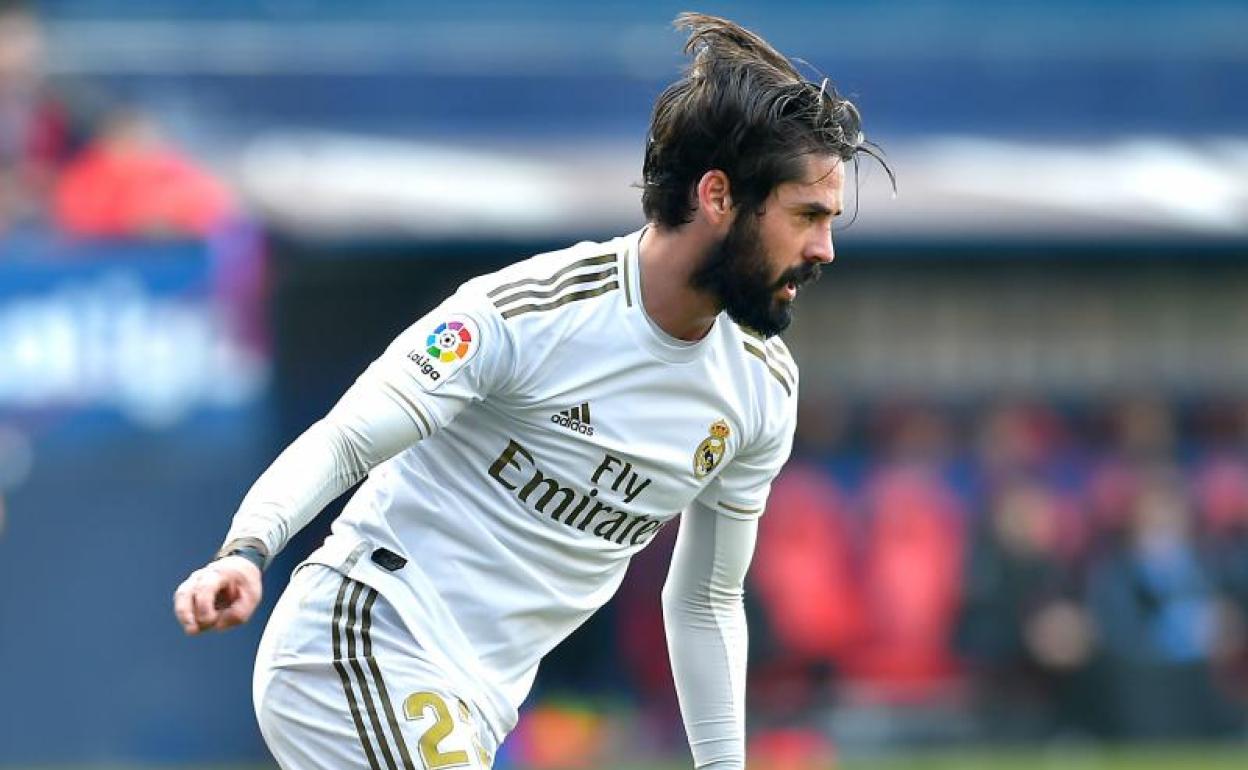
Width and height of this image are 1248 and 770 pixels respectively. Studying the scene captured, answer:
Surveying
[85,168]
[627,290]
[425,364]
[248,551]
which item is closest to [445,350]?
[425,364]

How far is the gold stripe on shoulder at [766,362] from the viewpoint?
543 centimetres

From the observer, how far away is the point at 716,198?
17.3 ft

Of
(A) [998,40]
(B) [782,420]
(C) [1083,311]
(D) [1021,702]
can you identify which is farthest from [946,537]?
(B) [782,420]

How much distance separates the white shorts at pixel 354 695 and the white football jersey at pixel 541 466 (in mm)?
58

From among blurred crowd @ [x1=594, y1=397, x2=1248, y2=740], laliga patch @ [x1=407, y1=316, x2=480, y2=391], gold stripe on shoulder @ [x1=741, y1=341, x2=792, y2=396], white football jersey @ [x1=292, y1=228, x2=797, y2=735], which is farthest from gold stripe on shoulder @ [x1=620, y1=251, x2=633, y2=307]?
blurred crowd @ [x1=594, y1=397, x2=1248, y2=740]

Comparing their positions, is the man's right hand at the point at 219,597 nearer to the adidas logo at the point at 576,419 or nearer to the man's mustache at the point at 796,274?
the adidas logo at the point at 576,419

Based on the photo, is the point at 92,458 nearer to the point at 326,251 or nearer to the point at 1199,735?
the point at 326,251

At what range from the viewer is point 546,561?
5.33m

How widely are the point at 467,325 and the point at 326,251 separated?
9.57 m

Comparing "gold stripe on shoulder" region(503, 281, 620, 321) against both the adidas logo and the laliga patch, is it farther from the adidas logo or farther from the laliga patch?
the adidas logo

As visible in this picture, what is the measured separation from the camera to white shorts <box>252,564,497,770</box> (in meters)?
5.09

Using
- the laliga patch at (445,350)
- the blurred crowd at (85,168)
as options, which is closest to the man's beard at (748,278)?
the laliga patch at (445,350)

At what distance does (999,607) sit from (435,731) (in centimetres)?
988

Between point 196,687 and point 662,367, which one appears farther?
point 196,687
